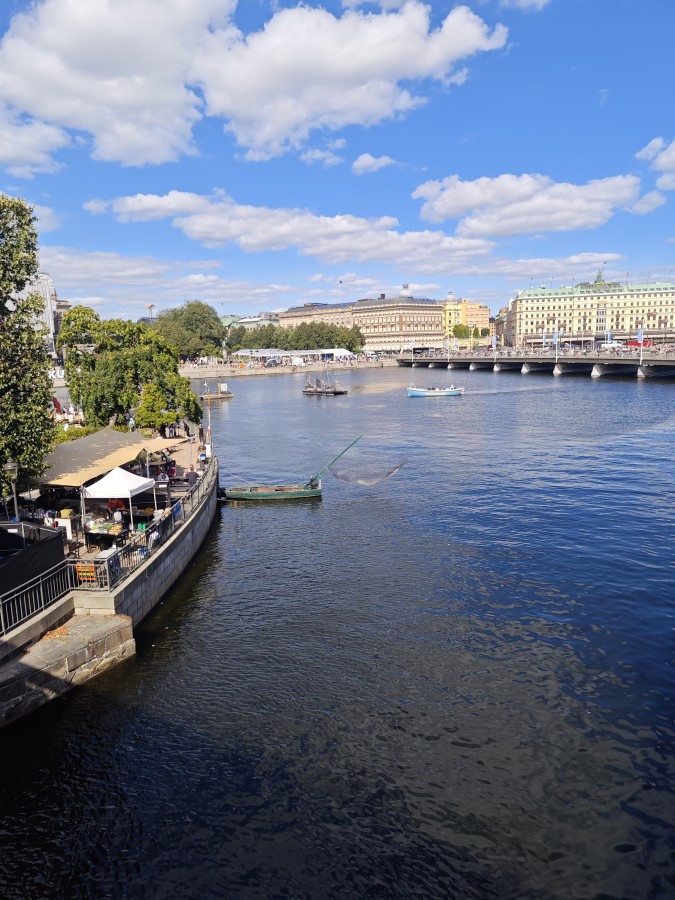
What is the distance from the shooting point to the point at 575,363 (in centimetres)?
12862

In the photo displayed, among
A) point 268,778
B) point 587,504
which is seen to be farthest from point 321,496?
point 268,778

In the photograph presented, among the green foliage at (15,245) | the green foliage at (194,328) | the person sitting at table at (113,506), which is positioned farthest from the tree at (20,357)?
the green foliage at (194,328)

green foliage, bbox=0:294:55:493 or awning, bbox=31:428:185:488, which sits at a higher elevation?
green foliage, bbox=0:294:55:493

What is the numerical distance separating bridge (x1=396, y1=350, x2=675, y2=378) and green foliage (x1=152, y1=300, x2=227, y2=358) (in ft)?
211

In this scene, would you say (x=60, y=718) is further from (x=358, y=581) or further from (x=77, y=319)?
(x=77, y=319)

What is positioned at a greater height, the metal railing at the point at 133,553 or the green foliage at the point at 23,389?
the green foliage at the point at 23,389

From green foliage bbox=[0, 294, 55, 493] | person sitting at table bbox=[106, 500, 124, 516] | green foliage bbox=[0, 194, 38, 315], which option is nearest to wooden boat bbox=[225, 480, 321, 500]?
person sitting at table bbox=[106, 500, 124, 516]

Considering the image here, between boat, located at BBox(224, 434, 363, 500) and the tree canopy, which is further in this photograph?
the tree canopy

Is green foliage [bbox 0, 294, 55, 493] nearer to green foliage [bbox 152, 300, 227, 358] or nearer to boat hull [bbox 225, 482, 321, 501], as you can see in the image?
boat hull [bbox 225, 482, 321, 501]

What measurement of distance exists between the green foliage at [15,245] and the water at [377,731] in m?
11.6

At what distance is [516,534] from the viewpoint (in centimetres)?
2752

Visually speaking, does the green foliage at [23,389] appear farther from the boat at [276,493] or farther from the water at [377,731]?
the boat at [276,493]

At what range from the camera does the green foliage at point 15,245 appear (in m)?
18.7

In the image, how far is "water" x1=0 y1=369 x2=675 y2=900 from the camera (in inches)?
417
